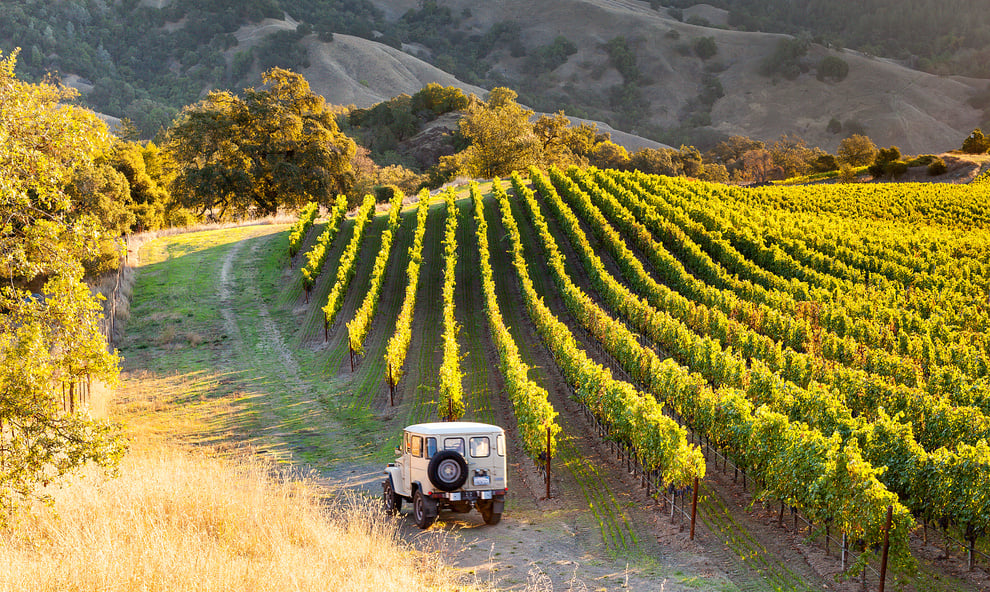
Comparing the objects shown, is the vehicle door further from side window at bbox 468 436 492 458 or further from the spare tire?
side window at bbox 468 436 492 458

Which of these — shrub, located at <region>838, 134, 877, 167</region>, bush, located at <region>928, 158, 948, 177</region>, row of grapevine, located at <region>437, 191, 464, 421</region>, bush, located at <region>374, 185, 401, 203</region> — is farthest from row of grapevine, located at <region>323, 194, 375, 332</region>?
shrub, located at <region>838, 134, 877, 167</region>

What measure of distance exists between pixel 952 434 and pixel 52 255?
66.4ft

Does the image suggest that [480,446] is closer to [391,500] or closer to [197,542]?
[391,500]

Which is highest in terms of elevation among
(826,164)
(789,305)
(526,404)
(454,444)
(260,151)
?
(826,164)

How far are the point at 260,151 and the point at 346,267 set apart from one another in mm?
25367

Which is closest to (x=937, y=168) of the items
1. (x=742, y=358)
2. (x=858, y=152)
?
(x=858, y=152)

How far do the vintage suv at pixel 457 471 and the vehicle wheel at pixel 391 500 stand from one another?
0.77m

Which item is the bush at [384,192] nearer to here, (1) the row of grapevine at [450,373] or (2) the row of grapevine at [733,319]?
(2) the row of grapevine at [733,319]

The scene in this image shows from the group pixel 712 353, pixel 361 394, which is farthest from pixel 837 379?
pixel 361 394

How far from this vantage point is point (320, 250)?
150 ft

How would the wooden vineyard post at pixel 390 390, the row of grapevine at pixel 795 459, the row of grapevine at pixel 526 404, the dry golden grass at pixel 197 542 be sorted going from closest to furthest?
the dry golden grass at pixel 197 542
the row of grapevine at pixel 795 459
the row of grapevine at pixel 526 404
the wooden vineyard post at pixel 390 390

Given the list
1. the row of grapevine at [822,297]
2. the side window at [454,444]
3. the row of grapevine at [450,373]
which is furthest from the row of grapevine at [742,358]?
the side window at [454,444]

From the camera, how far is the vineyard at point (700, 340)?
16.3 meters

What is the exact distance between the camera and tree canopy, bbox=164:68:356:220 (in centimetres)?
6088
